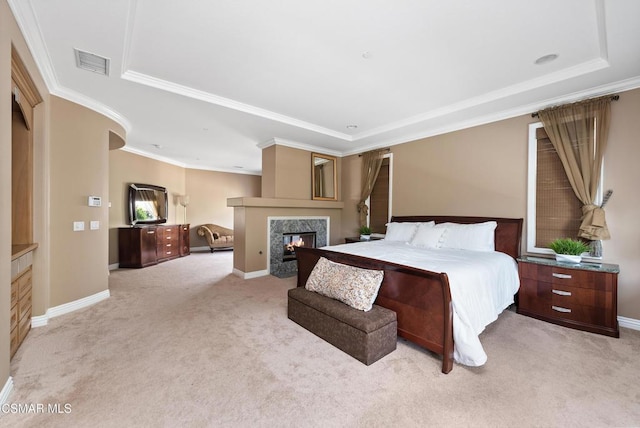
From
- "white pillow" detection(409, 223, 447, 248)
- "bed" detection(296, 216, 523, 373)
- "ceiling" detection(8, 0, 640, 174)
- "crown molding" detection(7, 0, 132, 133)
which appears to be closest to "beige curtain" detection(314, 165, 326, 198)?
"ceiling" detection(8, 0, 640, 174)

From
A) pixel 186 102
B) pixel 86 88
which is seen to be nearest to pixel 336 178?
pixel 186 102

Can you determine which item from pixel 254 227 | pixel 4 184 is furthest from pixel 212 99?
pixel 254 227

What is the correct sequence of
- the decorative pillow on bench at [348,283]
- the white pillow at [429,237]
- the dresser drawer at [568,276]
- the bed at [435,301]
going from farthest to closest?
→ the white pillow at [429,237], the dresser drawer at [568,276], the decorative pillow on bench at [348,283], the bed at [435,301]

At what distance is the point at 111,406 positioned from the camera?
1.69 meters

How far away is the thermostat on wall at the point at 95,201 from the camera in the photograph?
136 inches

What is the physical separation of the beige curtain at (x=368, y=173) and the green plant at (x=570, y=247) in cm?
299

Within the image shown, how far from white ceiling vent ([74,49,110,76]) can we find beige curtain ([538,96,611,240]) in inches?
194

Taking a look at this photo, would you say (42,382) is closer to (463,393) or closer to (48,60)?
(48,60)

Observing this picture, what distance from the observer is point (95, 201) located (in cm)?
350

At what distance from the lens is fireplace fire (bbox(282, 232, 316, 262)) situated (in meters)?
5.40

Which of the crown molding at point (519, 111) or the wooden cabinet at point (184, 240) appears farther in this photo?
the wooden cabinet at point (184, 240)

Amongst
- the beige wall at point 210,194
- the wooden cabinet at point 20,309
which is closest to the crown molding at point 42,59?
the wooden cabinet at point 20,309

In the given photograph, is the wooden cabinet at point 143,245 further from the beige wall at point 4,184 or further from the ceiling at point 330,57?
the beige wall at point 4,184

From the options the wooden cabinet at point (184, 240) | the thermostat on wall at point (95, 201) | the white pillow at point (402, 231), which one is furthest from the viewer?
the wooden cabinet at point (184, 240)
